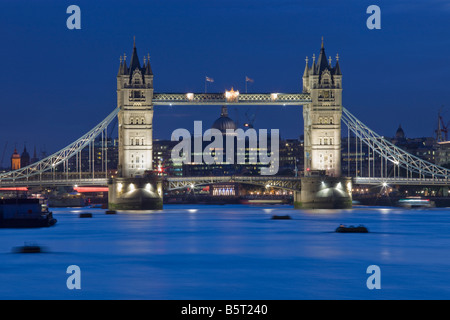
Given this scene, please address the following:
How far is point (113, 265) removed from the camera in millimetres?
52719

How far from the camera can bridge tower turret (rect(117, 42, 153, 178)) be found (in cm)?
10831

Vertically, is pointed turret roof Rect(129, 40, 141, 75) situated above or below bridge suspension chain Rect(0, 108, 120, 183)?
above

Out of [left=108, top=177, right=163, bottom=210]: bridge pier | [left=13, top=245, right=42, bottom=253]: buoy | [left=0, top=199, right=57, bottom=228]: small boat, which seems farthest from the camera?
[left=108, top=177, right=163, bottom=210]: bridge pier

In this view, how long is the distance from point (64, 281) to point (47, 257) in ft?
36.1

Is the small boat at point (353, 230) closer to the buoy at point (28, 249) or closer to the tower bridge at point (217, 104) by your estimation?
the buoy at point (28, 249)

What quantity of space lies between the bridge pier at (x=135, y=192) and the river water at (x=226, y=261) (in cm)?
1877

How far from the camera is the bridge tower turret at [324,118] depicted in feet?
365

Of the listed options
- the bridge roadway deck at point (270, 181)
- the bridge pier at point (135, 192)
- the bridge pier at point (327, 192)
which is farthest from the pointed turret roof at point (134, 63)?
the bridge pier at point (327, 192)

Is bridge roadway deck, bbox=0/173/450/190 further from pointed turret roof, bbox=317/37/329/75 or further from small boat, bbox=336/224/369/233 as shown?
small boat, bbox=336/224/369/233

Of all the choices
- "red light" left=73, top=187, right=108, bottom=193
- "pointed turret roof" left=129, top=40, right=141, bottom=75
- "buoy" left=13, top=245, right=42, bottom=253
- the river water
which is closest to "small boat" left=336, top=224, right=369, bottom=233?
the river water

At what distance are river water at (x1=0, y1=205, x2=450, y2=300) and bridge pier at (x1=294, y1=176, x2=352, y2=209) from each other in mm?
22257

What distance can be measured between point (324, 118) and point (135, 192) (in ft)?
74.9
